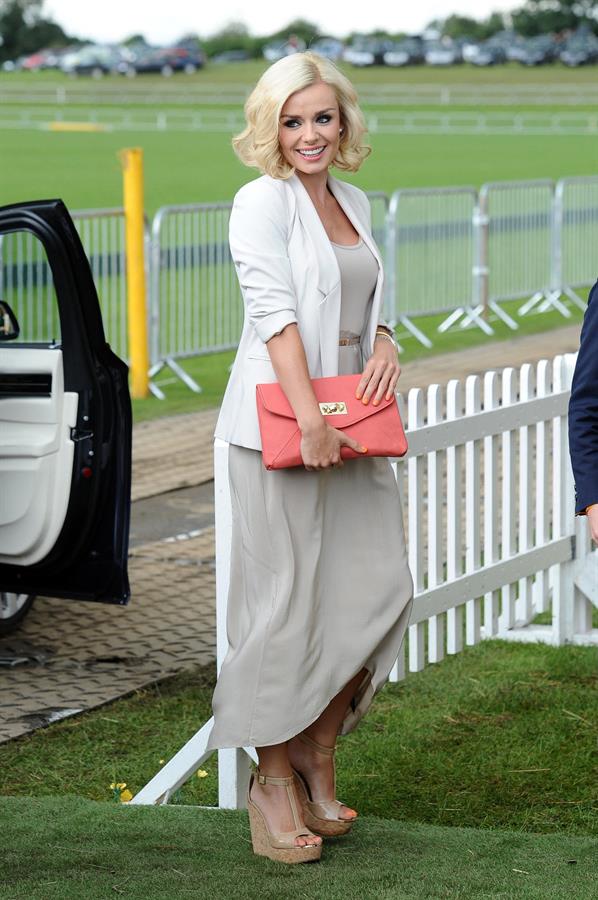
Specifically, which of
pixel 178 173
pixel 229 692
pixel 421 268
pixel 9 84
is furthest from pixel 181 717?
pixel 9 84

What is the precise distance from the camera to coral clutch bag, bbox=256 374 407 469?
3.81 meters

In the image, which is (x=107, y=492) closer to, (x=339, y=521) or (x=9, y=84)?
(x=339, y=521)

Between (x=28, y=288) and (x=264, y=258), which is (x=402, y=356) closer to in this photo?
(x=28, y=288)

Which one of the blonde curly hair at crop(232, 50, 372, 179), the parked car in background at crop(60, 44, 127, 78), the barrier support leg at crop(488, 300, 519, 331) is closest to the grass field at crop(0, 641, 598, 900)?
the blonde curly hair at crop(232, 50, 372, 179)

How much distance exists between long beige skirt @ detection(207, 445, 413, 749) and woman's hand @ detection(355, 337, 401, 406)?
0.19m

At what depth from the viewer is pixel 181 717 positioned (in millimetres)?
5734

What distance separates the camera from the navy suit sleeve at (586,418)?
11.1 ft

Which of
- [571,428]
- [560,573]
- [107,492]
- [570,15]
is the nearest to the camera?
[571,428]

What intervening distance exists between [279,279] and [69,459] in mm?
2411

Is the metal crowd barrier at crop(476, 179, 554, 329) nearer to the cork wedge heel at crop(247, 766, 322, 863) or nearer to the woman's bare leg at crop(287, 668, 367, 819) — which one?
the woman's bare leg at crop(287, 668, 367, 819)

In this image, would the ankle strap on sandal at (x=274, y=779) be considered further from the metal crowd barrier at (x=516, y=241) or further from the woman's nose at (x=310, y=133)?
the metal crowd barrier at (x=516, y=241)

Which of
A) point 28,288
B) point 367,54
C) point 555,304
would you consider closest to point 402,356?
point 555,304

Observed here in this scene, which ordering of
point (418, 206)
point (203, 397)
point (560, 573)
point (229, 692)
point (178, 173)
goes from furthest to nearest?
point (178, 173), point (418, 206), point (203, 397), point (560, 573), point (229, 692)

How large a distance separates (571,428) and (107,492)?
2.90 metres
